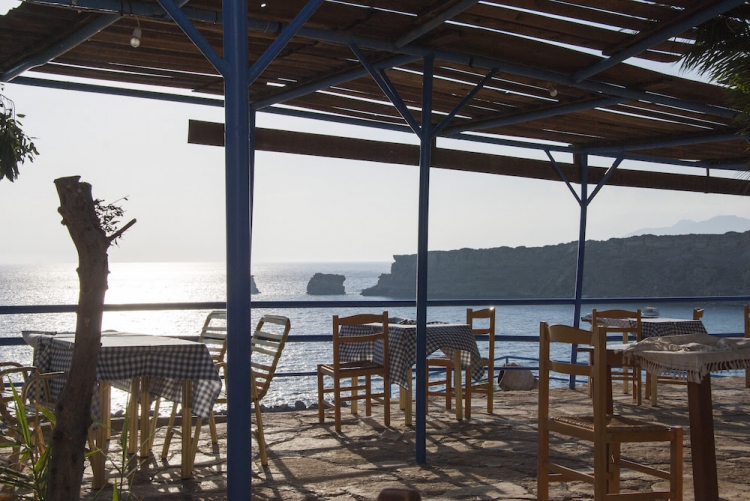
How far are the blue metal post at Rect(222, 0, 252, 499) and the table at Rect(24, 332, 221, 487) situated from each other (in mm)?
1213

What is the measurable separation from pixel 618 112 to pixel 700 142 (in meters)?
1.22

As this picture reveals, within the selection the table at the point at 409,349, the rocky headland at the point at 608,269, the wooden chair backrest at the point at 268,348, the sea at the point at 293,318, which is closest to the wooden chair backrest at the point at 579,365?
the wooden chair backrest at the point at 268,348

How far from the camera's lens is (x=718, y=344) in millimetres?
3482

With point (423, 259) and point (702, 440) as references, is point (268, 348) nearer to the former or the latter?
point (423, 259)

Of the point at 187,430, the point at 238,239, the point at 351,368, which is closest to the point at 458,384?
the point at 351,368

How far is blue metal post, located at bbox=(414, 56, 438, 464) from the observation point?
4637 mm

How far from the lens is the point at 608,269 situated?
198ft

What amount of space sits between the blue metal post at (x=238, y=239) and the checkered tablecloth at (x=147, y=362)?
3.97 feet

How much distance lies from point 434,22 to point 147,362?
232cm

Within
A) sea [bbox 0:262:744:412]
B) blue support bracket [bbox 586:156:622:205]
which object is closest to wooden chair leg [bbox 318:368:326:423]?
blue support bracket [bbox 586:156:622:205]

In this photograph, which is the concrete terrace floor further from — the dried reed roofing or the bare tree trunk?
the dried reed roofing

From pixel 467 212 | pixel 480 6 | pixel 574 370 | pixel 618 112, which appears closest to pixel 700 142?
pixel 618 112

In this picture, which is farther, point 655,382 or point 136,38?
point 655,382

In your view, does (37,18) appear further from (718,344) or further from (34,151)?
(718,344)
